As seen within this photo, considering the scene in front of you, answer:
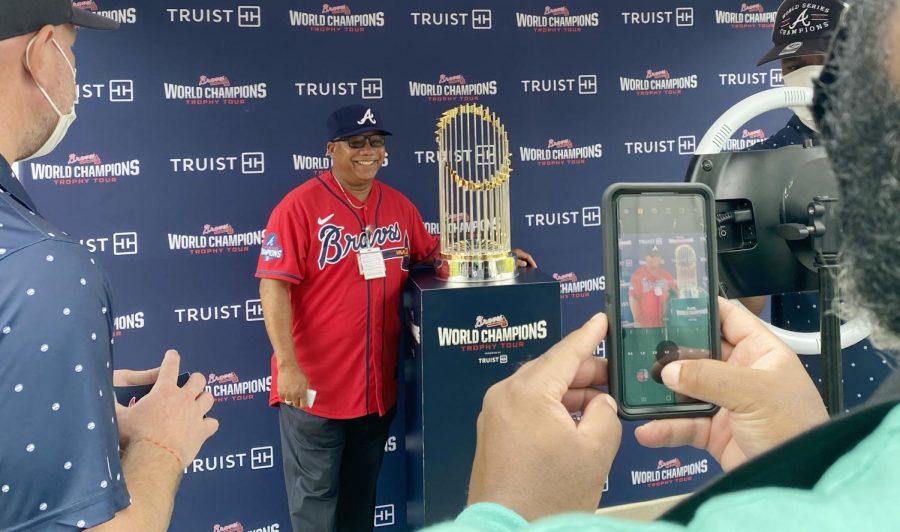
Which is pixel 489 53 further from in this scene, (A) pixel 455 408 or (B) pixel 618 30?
(A) pixel 455 408

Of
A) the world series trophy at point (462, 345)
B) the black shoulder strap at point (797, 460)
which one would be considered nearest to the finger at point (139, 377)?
the black shoulder strap at point (797, 460)

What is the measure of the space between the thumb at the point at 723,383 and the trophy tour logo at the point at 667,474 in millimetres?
3032

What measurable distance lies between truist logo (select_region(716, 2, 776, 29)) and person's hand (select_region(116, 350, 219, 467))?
3.36 metres

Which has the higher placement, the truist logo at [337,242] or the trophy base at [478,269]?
the truist logo at [337,242]

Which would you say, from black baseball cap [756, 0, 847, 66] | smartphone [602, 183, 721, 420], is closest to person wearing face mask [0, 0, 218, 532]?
smartphone [602, 183, 721, 420]

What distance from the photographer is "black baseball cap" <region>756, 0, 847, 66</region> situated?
1377 mm

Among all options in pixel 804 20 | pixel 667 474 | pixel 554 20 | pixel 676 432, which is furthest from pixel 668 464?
pixel 676 432

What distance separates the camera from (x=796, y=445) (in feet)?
1.23

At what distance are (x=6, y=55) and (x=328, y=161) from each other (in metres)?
2.06

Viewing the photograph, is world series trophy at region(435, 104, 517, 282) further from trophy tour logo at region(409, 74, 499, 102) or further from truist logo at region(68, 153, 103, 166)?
truist logo at region(68, 153, 103, 166)

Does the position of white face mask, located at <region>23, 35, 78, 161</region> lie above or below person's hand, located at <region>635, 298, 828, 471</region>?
above

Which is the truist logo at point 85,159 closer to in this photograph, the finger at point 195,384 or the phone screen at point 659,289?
the finger at point 195,384

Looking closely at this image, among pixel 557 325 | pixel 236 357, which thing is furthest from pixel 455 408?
pixel 236 357

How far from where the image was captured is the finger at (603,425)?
621mm
